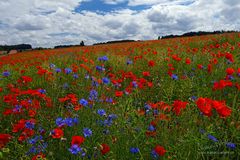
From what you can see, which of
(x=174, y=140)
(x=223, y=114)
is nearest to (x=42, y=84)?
(x=174, y=140)

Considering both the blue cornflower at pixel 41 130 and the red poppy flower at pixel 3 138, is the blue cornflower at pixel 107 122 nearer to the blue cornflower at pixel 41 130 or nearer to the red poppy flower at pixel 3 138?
the blue cornflower at pixel 41 130

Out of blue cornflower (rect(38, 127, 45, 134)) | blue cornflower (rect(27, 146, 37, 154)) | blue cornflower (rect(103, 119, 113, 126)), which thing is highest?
blue cornflower (rect(103, 119, 113, 126))

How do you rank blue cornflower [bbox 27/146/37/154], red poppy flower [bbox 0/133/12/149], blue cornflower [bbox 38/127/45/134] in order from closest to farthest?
blue cornflower [bbox 27/146/37/154] < red poppy flower [bbox 0/133/12/149] < blue cornflower [bbox 38/127/45/134]

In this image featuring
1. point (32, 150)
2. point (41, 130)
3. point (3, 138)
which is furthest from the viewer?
point (41, 130)

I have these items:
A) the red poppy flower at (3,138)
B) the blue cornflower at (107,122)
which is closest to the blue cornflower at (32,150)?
the red poppy flower at (3,138)

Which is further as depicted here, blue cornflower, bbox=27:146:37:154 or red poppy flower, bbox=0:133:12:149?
red poppy flower, bbox=0:133:12:149

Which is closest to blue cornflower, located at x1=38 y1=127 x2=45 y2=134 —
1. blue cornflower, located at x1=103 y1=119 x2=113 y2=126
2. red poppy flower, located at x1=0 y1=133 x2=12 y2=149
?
red poppy flower, located at x1=0 y1=133 x2=12 y2=149

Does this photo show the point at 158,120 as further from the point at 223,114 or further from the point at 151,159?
the point at 223,114

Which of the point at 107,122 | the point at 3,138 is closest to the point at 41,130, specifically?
the point at 3,138

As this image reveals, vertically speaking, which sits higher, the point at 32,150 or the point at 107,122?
the point at 107,122

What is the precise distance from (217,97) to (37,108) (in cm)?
211

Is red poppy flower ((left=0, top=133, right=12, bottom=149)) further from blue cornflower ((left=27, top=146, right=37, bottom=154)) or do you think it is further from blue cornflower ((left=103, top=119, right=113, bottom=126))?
blue cornflower ((left=103, top=119, right=113, bottom=126))

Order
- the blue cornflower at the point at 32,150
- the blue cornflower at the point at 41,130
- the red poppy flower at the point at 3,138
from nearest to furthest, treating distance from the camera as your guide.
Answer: the blue cornflower at the point at 32,150 < the red poppy flower at the point at 3,138 < the blue cornflower at the point at 41,130

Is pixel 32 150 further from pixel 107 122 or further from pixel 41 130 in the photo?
pixel 107 122
